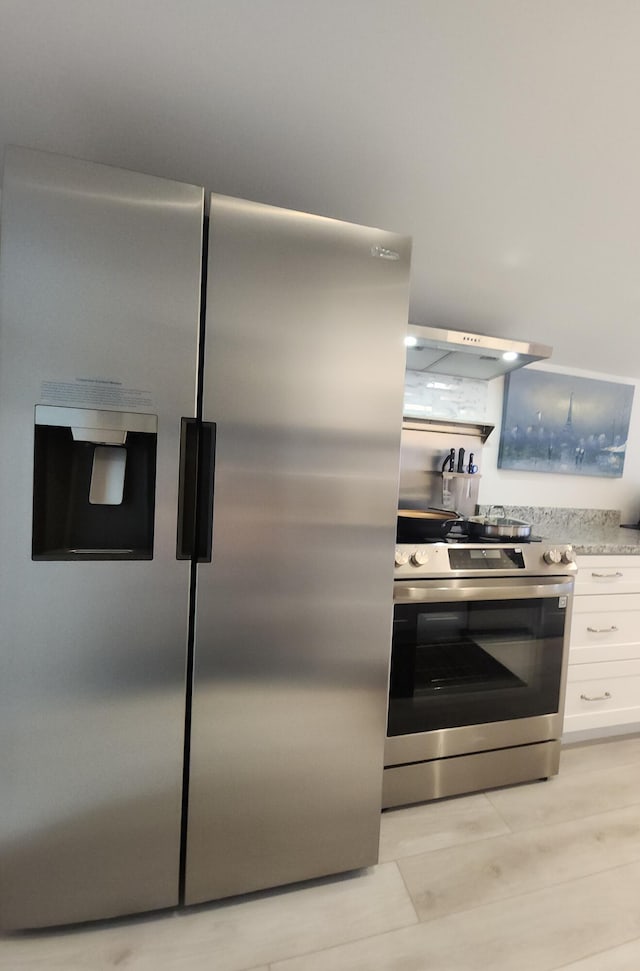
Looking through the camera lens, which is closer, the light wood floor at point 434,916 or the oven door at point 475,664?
the light wood floor at point 434,916

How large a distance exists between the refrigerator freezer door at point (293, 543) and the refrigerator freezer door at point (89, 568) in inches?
3.4

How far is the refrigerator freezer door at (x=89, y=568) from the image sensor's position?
885mm

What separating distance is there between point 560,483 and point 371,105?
246cm

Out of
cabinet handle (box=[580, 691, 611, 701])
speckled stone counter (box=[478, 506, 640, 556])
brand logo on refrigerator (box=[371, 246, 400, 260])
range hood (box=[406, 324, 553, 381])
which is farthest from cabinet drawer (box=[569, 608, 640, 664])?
brand logo on refrigerator (box=[371, 246, 400, 260])

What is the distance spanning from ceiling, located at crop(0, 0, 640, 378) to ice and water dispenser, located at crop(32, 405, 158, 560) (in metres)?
0.79

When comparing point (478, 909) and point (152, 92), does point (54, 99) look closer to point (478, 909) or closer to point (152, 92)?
point (152, 92)

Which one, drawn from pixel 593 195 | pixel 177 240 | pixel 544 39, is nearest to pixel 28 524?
pixel 177 240

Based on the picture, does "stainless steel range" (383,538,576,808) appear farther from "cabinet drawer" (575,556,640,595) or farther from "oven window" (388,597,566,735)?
"cabinet drawer" (575,556,640,595)

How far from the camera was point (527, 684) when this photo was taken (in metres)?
1.68

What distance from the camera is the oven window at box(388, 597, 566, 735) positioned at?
1477mm

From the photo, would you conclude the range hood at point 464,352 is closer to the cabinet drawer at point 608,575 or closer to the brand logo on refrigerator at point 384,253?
the brand logo on refrigerator at point 384,253

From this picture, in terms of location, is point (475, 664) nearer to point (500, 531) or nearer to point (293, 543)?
point (500, 531)

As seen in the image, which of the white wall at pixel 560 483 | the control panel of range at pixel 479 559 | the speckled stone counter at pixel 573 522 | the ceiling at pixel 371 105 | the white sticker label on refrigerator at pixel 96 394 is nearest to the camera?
the ceiling at pixel 371 105

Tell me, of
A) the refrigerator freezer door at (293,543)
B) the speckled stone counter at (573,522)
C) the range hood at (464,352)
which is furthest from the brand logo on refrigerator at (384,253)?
the speckled stone counter at (573,522)
